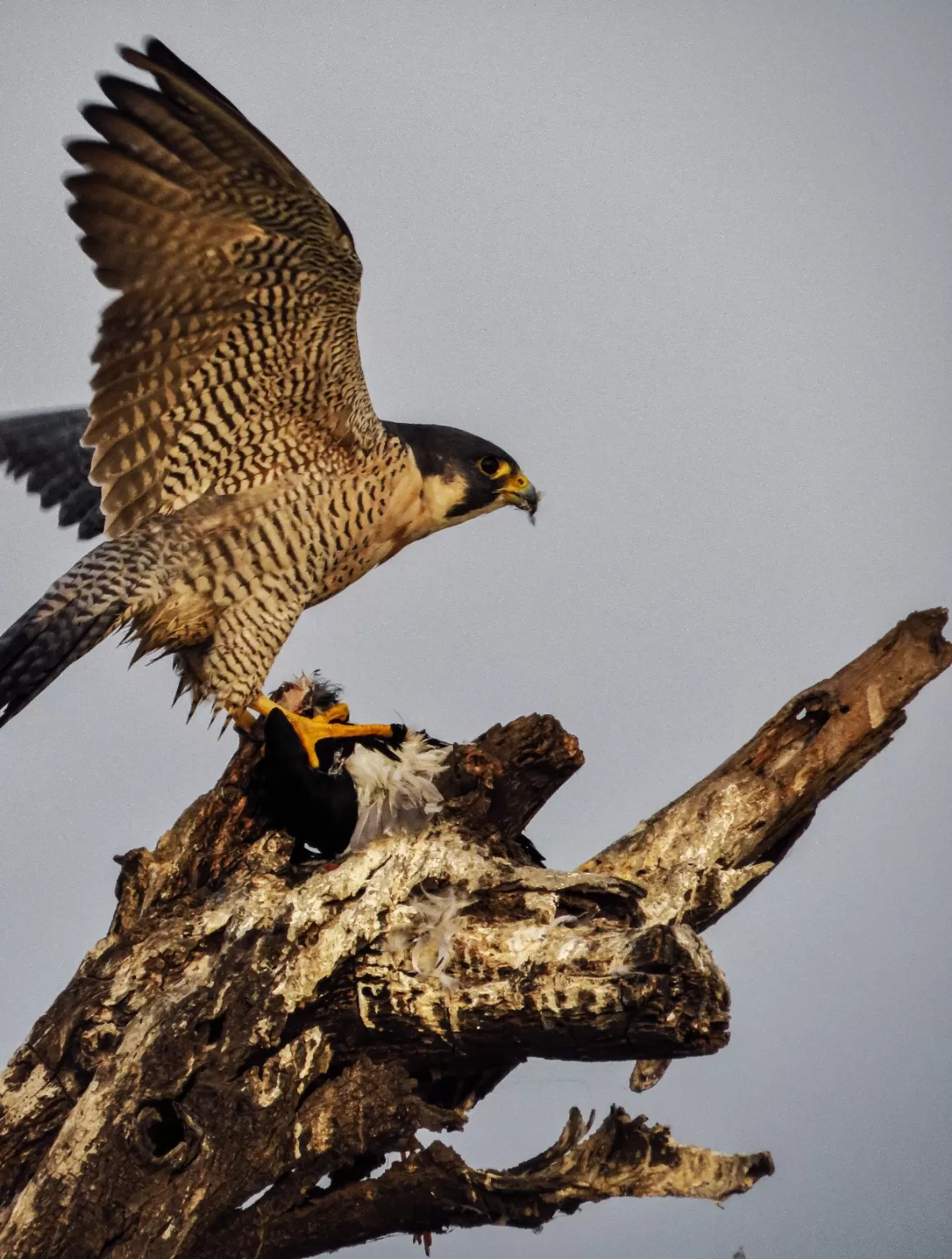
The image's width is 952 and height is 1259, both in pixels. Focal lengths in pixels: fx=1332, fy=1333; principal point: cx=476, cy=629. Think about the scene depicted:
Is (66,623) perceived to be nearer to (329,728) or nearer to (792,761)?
(329,728)

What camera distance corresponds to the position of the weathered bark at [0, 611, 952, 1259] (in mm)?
3754

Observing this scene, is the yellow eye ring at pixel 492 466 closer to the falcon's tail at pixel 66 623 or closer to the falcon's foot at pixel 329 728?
the falcon's foot at pixel 329 728

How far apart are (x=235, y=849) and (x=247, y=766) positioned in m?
0.30

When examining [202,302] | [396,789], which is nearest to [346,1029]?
[396,789]

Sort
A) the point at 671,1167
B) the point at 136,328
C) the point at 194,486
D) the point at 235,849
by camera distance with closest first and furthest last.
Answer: the point at 671,1167, the point at 235,849, the point at 136,328, the point at 194,486

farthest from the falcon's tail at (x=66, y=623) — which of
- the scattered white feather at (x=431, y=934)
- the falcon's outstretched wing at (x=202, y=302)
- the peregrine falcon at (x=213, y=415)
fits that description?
the scattered white feather at (x=431, y=934)

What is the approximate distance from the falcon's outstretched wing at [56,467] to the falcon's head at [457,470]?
182 centimetres

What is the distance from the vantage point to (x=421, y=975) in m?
4.07

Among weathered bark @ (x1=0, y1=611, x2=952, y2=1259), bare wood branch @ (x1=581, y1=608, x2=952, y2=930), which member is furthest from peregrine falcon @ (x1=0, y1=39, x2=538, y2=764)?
bare wood branch @ (x1=581, y1=608, x2=952, y2=930)

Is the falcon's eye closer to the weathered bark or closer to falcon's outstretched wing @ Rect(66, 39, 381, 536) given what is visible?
falcon's outstretched wing @ Rect(66, 39, 381, 536)

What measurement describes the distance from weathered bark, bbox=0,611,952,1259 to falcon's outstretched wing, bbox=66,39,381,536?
1.63m

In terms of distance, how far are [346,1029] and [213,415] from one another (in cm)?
270

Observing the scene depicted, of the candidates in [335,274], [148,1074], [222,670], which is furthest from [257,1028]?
[335,274]

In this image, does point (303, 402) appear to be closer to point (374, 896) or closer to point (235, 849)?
point (235, 849)
